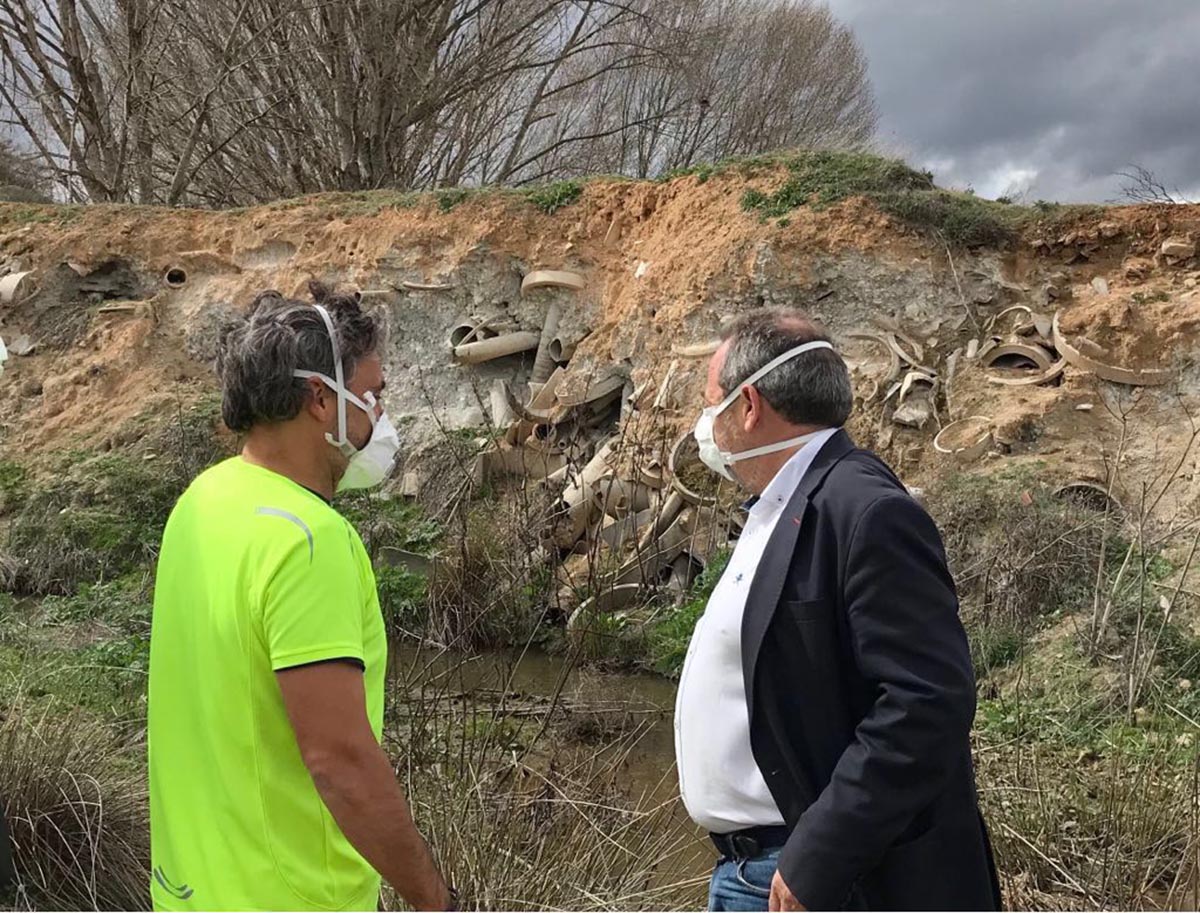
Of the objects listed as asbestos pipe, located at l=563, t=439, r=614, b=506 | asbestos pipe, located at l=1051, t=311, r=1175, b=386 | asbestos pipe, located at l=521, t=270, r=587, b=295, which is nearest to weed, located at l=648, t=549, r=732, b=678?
asbestos pipe, located at l=563, t=439, r=614, b=506

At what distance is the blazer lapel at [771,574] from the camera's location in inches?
76.7

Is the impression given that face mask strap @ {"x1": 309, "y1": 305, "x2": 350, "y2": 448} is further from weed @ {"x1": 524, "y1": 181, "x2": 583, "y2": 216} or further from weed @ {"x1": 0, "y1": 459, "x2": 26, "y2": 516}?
weed @ {"x1": 0, "y1": 459, "x2": 26, "y2": 516}

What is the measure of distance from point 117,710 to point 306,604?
425 cm

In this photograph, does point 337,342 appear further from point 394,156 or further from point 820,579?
point 394,156

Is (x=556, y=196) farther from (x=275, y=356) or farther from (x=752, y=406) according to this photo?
(x=275, y=356)

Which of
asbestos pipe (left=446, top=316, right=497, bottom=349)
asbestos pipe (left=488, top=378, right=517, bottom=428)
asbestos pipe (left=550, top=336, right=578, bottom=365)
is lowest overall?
asbestos pipe (left=488, top=378, right=517, bottom=428)

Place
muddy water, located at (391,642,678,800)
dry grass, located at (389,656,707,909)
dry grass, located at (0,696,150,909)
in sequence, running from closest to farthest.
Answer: dry grass, located at (389,656,707,909) → dry grass, located at (0,696,150,909) → muddy water, located at (391,642,678,800)

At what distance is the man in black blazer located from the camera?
5.84ft

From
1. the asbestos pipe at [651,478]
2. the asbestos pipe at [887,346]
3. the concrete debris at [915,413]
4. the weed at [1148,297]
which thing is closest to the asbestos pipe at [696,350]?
the asbestos pipe at [651,478]

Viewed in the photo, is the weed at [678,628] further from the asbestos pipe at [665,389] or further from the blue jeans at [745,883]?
the blue jeans at [745,883]

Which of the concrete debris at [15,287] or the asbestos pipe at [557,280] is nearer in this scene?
the asbestos pipe at [557,280]

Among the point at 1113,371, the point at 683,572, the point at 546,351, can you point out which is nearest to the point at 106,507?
the point at 546,351

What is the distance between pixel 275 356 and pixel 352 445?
236mm

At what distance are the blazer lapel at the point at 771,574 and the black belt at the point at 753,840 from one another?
263mm
